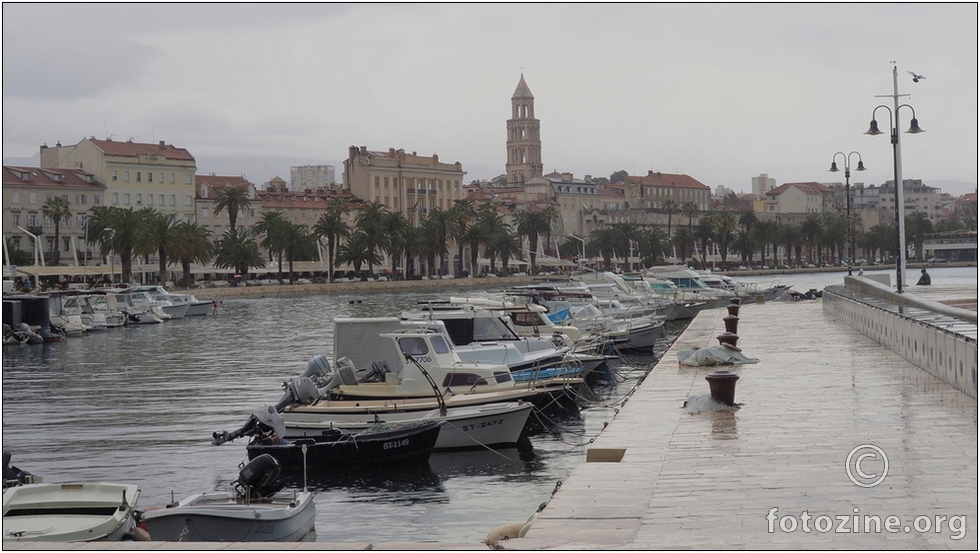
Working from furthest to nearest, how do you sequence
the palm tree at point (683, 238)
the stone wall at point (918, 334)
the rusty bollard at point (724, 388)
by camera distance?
the palm tree at point (683, 238) → the rusty bollard at point (724, 388) → the stone wall at point (918, 334)

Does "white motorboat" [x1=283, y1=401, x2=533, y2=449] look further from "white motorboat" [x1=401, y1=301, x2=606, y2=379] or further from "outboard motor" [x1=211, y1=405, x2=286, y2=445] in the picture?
"white motorboat" [x1=401, y1=301, x2=606, y2=379]

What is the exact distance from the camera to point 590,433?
25641 mm

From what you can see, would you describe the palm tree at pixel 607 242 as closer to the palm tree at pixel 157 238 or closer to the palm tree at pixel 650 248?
the palm tree at pixel 650 248

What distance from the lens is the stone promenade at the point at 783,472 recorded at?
10.6 metres

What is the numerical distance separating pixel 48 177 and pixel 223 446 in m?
117

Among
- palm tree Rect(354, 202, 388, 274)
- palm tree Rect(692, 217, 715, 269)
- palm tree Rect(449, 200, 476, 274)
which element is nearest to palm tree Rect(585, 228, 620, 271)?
palm tree Rect(692, 217, 715, 269)

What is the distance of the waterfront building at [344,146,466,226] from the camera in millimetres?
169875

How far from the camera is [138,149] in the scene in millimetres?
147750

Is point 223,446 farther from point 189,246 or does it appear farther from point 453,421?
point 189,246

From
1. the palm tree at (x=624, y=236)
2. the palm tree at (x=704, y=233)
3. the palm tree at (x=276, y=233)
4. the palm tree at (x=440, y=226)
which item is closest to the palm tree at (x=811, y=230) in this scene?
the palm tree at (x=704, y=233)

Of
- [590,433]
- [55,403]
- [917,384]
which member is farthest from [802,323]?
[55,403]

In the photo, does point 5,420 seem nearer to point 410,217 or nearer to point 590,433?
point 590,433

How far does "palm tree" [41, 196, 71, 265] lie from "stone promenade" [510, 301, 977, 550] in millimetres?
112954

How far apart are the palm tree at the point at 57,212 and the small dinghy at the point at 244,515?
11668cm
